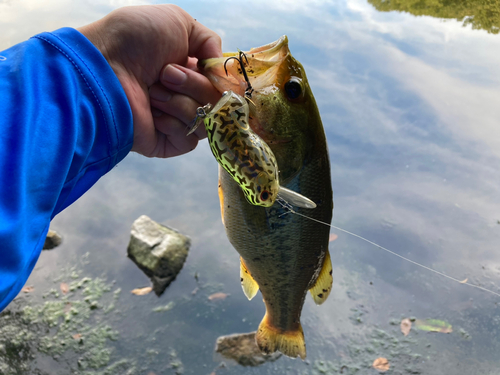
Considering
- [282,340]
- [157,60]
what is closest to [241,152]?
[157,60]

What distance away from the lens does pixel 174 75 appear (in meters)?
1.42

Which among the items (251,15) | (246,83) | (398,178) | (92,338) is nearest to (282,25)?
(251,15)

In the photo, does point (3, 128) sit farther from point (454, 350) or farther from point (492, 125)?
point (492, 125)

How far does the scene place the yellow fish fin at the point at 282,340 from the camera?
211 centimetres

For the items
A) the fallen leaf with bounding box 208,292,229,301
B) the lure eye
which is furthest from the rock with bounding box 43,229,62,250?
the lure eye

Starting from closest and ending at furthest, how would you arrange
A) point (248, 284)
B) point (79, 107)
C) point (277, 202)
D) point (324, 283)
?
point (79, 107), point (277, 202), point (324, 283), point (248, 284)

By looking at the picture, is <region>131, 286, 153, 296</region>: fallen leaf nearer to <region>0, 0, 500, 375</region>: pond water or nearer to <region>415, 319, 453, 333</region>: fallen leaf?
<region>0, 0, 500, 375</region>: pond water

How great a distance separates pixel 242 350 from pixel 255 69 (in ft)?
7.78

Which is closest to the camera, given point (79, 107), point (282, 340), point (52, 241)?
point (79, 107)

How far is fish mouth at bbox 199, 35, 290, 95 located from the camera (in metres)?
1.24

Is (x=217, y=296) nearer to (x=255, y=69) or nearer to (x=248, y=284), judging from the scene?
(x=248, y=284)

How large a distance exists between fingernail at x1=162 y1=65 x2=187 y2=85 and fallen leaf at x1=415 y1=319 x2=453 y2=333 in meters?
2.79

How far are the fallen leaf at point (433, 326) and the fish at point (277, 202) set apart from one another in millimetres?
1371

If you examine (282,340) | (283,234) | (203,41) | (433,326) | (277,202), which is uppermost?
(203,41)
